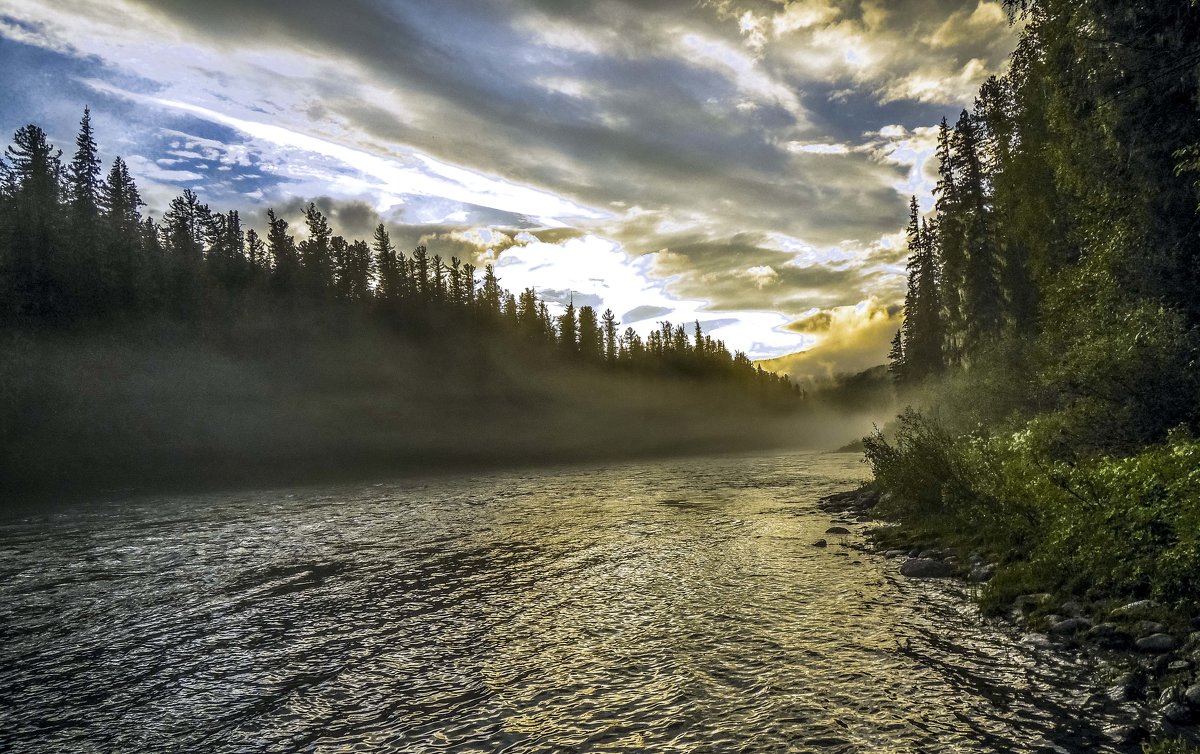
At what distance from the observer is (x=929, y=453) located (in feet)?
61.6

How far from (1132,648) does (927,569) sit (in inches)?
226

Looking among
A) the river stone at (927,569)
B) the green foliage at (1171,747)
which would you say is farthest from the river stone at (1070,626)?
the river stone at (927,569)

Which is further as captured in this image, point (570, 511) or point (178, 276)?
point (178, 276)

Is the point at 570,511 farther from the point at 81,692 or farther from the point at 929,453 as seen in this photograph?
the point at 81,692

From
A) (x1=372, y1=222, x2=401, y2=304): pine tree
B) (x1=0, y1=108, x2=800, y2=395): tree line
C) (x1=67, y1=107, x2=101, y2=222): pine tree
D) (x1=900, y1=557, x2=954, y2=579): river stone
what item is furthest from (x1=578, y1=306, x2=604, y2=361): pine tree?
(x1=900, y1=557, x2=954, y2=579): river stone

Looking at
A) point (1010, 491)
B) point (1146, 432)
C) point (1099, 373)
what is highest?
point (1099, 373)

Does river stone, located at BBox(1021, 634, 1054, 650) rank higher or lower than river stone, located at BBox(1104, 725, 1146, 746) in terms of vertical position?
lower

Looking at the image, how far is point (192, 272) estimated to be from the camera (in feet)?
226

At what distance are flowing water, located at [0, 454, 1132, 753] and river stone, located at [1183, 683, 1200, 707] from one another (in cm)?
93

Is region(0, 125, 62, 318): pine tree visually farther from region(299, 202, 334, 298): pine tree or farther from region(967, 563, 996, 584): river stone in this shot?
region(967, 563, 996, 584): river stone

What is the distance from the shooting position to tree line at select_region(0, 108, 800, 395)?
1955 inches

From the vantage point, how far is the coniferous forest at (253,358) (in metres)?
49.2

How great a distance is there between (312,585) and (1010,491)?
18860 mm

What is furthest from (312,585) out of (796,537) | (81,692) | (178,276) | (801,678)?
(178,276)
